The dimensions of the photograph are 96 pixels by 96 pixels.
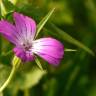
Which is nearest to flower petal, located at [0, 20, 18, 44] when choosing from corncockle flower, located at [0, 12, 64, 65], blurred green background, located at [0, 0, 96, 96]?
corncockle flower, located at [0, 12, 64, 65]

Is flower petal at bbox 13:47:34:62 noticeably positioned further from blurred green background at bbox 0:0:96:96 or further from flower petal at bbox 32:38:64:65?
blurred green background at bbox 0:0:96:96

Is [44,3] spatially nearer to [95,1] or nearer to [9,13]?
[95,1]


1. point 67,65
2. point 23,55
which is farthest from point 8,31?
point 67,65

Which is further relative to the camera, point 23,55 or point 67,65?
point 67,65

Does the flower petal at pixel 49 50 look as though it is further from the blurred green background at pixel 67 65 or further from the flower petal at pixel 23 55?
the blurred green background at pixel 67 65

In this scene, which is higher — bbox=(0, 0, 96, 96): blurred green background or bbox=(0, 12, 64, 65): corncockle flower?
bbox=(0, 12, 64, 65): corncockle flower

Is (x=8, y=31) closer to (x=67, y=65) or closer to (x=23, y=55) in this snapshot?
(x=23, y=55)
